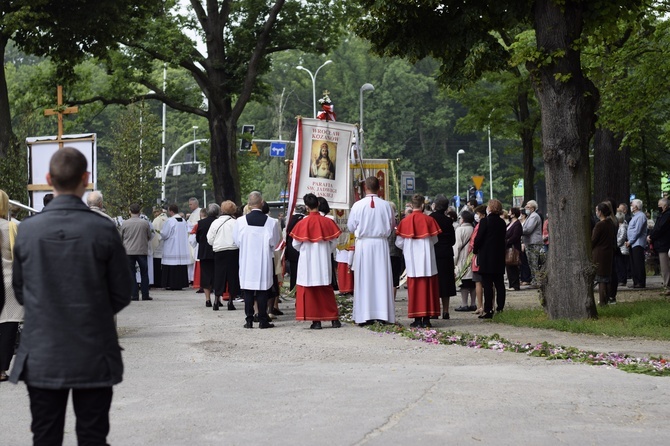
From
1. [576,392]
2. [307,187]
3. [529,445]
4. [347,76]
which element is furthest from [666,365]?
[347,76]

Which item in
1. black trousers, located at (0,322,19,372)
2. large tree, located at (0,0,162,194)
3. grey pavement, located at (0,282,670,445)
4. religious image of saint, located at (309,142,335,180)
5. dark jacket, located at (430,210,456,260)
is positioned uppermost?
large tree, located at (0,0,162,194)

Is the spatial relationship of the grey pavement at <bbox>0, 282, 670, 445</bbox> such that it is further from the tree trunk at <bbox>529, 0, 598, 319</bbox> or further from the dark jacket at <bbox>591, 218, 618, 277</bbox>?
the dark jacket at <bbox>591, 218, 618, 277</bbox>

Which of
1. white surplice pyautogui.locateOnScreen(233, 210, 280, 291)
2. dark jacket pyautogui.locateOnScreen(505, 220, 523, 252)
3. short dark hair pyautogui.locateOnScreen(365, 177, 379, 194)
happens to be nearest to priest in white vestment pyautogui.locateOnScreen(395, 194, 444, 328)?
short dark hair pyautogui.locateOnScreen(365, 177, 379, 194)

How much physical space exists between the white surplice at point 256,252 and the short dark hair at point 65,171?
439 inches

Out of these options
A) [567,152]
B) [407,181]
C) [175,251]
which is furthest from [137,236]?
[407,181]

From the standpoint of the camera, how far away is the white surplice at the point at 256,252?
56.3 ft

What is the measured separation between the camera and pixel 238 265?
786 inches

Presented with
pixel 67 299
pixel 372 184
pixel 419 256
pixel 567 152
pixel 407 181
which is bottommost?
pixel 67 299

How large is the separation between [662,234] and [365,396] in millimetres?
14877

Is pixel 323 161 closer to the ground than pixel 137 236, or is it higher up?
higher up

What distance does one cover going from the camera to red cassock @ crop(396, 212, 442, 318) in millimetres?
16812

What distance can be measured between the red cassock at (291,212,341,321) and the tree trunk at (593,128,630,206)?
1223 centimetres

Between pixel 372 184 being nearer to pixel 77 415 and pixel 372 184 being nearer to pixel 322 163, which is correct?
pixel 322 163

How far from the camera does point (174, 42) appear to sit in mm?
33312
